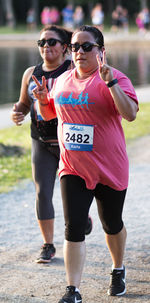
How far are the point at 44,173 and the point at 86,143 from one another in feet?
3.66

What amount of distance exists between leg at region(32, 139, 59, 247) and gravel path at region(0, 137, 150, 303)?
334 mm

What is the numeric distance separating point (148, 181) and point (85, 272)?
3.25m

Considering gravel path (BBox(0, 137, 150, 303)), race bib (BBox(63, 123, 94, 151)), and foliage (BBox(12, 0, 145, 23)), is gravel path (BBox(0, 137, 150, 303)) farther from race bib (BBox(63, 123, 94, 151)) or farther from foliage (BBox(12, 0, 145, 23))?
foliage (BBox(12, 0, 145, 23))

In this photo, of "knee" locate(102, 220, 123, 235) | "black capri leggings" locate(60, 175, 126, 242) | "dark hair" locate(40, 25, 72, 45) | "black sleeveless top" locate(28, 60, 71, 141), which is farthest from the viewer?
"dark hair" locate(40, 25, 72, 45)

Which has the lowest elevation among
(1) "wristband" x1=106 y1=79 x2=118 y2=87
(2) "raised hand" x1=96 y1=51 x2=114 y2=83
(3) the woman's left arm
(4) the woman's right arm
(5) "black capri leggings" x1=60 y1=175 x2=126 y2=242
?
(5) "black capri leggings" x1=60 y1=175 x2=126 y2=242

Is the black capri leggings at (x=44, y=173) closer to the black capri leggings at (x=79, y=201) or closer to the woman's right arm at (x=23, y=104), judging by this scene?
the woman's right arm at (x=23, y=104)

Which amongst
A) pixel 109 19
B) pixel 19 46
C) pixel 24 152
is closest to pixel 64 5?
pixel 109 19

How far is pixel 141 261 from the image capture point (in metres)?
5.00

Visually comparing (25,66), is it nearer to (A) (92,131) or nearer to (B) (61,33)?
(B) (61,33)

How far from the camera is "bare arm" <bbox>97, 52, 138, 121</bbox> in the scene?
372 cm

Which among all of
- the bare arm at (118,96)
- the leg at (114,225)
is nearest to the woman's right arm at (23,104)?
the leg at (114,225)

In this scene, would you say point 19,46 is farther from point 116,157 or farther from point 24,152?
point 116,157

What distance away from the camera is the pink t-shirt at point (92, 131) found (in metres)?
3.88

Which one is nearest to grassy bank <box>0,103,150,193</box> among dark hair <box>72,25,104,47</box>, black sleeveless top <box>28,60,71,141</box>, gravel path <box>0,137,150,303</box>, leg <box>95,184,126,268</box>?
gravel path <box>0,137,150,303</box>
